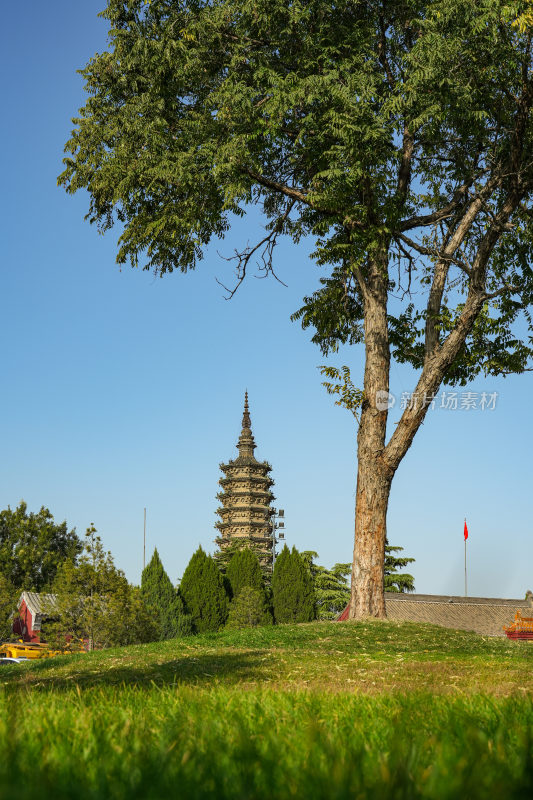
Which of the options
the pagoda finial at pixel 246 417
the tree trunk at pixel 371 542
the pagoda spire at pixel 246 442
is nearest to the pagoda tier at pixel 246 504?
the pagoda spire at pixel 246 442

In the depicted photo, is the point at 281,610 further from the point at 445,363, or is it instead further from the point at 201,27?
the point at 201,27

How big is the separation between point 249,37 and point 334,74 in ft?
10.8

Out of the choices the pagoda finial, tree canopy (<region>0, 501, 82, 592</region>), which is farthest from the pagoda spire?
tree canopy (<region>0, 501, 82, 592</region>)

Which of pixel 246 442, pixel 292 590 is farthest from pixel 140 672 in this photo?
pixel 246 442

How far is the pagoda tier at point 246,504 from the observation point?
71.0m

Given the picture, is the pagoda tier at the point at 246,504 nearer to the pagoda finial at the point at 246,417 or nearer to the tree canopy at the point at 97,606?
the pagoda finial at the point at 246,417

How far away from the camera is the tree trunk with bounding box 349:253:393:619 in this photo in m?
16.0

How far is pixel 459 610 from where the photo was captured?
41469 millimetres

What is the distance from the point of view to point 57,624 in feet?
93.9

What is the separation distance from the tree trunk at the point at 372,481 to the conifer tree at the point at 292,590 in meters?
25.4

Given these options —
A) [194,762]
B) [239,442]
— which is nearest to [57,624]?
[194,762]

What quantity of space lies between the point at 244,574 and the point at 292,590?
Answer: 3.39 meters

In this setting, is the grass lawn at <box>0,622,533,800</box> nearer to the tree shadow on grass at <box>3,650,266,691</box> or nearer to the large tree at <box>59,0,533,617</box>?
the tree shadow on grass at <box>3,650,266,691</box>

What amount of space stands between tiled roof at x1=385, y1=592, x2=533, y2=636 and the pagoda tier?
2980cm
